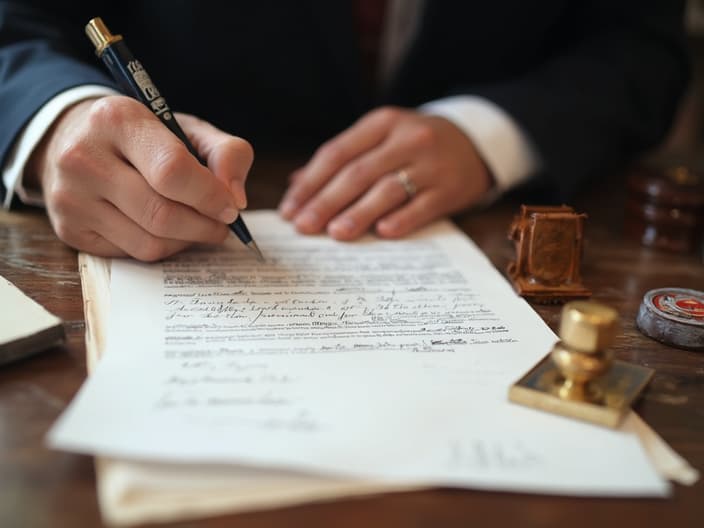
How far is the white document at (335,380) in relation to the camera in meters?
0.43

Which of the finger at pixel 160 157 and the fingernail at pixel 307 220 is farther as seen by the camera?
the fingernail at pixel 307 220

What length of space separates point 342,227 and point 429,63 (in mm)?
558

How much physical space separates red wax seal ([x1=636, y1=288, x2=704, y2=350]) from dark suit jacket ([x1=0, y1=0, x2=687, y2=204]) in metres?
0.38

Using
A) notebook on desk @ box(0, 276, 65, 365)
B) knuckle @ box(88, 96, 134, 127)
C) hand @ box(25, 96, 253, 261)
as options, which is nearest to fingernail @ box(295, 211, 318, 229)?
hand @ box(25, 96, 253, 261)

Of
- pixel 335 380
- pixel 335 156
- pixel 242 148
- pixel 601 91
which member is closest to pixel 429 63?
pixel 601 91

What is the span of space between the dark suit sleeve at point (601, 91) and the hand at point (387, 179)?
0.13m

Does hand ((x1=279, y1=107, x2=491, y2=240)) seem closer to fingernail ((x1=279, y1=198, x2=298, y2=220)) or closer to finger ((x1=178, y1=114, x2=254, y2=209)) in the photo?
fingernail ((x1=279, y1=198, x2=298, y2=220))

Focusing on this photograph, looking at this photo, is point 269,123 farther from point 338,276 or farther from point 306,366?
point 306,366

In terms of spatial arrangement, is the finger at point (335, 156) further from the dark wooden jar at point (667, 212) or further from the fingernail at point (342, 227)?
the dark wooden jar at point (667, 212)

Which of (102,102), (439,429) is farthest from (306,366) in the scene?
(102,102)

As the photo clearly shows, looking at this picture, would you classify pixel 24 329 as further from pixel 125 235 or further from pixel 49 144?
pixel 49 144

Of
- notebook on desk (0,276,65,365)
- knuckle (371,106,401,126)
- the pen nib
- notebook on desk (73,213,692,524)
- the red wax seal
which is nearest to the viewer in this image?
notebook on desk (73,213,692,524)

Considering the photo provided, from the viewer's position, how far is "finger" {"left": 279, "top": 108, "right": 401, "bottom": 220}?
89 centimetres

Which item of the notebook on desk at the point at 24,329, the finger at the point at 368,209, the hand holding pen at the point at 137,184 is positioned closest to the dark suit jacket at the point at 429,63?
the finger at the point at 368,209
